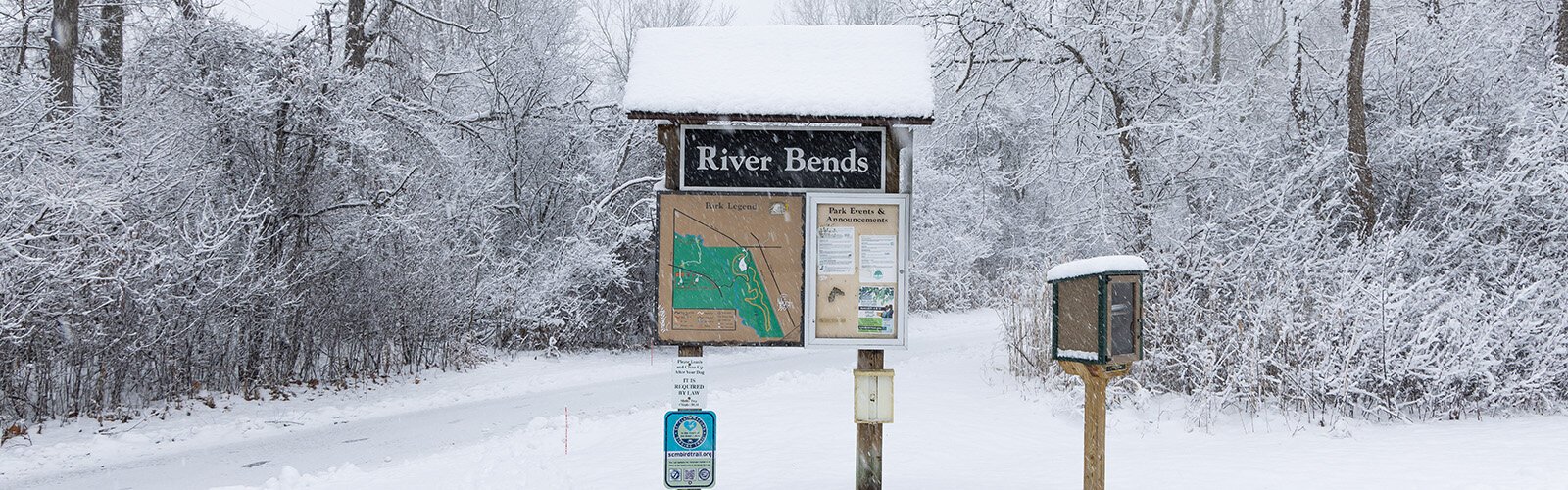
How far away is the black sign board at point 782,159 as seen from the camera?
560 cm

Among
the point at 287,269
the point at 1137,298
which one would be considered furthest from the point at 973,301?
the point at 1137,298

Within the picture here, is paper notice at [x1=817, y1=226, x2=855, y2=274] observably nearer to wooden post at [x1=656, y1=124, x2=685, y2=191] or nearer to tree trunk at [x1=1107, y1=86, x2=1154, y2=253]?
wooden post at [x1=656, y1=124, x2=685, y2=191]

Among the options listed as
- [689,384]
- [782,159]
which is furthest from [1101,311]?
[689,384]

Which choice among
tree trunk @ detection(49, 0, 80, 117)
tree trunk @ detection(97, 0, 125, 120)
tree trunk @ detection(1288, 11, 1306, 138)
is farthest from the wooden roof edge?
tree trunk @ detection(49, 0, 80, 117)

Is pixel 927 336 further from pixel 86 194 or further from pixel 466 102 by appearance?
pixel 86 194

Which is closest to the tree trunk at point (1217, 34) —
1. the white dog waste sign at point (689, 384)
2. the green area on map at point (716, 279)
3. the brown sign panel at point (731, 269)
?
the brown sign panel at point (731, 269)

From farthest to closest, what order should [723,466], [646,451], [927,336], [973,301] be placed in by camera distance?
[973,301] < [927,336] < [646,451] < [723,466]

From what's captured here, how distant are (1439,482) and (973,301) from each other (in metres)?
29.3

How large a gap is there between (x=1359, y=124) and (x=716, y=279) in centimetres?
924

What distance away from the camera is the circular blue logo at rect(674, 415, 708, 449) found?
5.62 metres

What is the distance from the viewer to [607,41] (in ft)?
98.9

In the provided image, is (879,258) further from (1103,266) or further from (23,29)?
(23,29)

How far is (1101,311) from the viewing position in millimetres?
4789

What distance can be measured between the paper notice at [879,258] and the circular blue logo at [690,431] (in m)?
1.20
